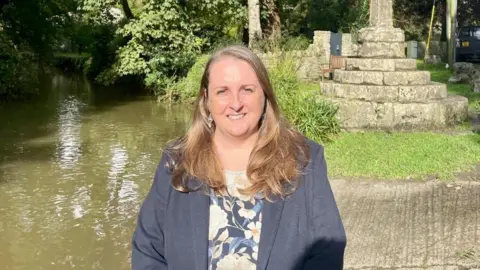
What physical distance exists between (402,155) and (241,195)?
6281 mm

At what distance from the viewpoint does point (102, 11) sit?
77.0 ft

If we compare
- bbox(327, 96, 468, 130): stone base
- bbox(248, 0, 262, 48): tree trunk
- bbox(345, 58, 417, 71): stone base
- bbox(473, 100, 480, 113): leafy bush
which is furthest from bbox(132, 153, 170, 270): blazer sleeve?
bbox(248, 0, 262, 48): tree trunk

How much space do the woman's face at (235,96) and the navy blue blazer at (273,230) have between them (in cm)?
30

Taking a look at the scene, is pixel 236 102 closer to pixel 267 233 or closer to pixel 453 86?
pixel 267 233

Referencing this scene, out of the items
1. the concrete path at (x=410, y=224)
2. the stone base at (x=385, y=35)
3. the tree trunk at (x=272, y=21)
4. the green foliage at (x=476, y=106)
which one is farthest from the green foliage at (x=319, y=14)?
the concrete path at (x=410, y=224)

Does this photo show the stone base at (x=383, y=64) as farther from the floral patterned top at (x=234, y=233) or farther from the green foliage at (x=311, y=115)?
the floral patterned top at (x=234, y=233)

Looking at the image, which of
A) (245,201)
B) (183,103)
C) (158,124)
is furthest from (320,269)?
(183,103)

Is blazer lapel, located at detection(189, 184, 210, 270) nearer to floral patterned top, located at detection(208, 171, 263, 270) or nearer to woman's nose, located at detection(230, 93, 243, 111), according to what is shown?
floral patterned top, located at detection(208, 171, 263, 270)

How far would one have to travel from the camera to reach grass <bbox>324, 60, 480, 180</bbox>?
23.9 ft

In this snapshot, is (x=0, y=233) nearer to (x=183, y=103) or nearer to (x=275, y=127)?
(x=275, y=127)

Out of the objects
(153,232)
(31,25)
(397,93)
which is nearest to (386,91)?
(397,93)

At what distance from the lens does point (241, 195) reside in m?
2.21

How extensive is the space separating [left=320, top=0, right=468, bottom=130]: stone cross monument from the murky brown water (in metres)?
3.71

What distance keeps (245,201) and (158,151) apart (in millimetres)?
9513
